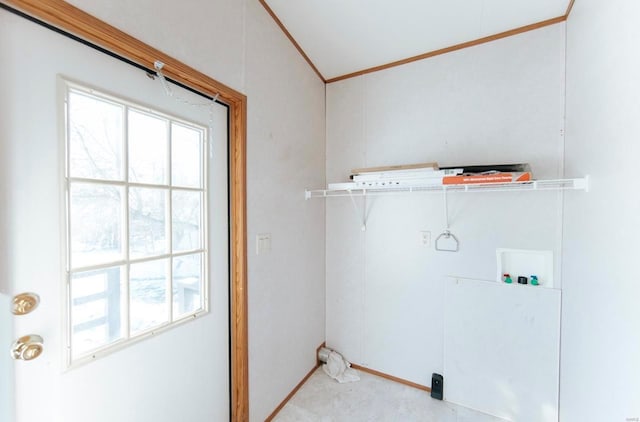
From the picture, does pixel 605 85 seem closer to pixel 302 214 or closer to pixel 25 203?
pixel 302 214

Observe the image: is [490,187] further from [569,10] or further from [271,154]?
[271,154]

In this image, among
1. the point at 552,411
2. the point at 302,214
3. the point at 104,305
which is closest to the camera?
the point at 104,305

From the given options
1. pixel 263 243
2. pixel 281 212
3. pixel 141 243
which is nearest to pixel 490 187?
pixel 281 212

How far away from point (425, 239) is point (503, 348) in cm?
82

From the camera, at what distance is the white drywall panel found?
158cm

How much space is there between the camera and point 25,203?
76 centimetres

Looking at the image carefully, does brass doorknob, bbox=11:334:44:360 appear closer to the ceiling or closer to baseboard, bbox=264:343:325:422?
baseboard, bbox=264:343:325:422

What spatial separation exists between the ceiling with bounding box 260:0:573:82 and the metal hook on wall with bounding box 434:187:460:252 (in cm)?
106

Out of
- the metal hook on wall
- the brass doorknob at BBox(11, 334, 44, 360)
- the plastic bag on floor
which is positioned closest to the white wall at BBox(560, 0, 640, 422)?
the metal hook on wall

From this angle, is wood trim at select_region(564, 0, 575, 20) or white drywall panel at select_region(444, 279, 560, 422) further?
white drywall panel at select_region(444, 279, 560, 422)

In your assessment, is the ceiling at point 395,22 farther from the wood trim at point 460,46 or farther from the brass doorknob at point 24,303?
the brass doorknob at point 24,303

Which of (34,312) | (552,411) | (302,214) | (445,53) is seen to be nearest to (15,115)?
(34,312)

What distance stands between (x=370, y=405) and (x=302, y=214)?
1.41 metres

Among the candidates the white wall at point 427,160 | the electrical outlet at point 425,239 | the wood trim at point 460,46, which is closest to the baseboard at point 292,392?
the white wall at point 427,160
